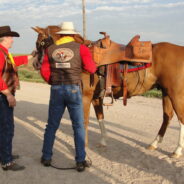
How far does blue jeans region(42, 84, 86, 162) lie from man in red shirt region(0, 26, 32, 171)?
1.87 feet

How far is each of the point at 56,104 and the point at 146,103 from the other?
635cm

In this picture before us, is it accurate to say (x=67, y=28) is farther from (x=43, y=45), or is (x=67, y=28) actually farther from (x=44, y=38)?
(x=44, y=38)

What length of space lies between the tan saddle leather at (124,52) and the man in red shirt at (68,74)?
2.12 feet

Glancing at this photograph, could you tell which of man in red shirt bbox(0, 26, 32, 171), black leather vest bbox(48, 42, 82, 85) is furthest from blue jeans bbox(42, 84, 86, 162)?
man in red shirt bbox(0, 26, 32, 171)

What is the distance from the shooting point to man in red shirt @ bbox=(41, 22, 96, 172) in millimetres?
3801

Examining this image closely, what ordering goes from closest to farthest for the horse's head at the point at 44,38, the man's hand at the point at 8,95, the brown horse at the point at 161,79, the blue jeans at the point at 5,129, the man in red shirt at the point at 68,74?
the man's hand at the point at 8,95 < the man in red shirt at the point at 68,74 < the blue jeans at the point at 5,129 < the brown horse at the point at 161,79 < the horse's head at the point at 44,38

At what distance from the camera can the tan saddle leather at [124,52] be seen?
444 cm

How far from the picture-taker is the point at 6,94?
3709 millimetres

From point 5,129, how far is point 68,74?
4.17 feet

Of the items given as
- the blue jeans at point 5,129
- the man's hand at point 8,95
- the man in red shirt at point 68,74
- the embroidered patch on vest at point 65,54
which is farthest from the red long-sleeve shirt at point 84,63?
the blue jeans at point 5,129

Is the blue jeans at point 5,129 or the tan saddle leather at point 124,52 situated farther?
the tan saddle leather at point 124,52

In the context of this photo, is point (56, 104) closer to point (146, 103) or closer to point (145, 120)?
point (145, 120)

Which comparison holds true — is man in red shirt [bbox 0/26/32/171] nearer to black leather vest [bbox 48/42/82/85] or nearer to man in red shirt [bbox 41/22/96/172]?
man in red shirt [bbox 41/22/96/172]

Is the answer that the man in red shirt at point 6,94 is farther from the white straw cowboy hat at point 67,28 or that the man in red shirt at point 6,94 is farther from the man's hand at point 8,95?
the white straw cowboy hat at point 67,28
